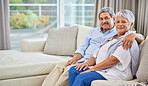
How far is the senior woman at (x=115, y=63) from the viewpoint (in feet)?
6.74

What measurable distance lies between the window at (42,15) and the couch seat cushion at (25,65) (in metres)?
1.10

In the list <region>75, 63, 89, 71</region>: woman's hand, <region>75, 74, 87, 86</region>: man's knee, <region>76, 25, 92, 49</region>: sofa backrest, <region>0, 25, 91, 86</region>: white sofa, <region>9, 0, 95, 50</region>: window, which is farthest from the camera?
<region>9, 0, 95, 50</region>: window

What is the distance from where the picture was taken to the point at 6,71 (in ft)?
8.62

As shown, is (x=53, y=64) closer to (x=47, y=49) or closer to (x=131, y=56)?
(x=47, y=49)

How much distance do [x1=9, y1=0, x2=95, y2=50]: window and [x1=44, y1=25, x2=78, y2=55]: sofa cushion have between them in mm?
852

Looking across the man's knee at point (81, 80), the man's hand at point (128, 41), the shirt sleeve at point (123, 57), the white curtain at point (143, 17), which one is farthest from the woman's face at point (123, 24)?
the white curtain at point (143, 17)

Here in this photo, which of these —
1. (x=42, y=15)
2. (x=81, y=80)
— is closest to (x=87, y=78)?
(x=81, y=80)

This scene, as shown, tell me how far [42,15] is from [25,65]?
171 cm

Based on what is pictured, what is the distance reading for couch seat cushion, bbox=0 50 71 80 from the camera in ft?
8.70

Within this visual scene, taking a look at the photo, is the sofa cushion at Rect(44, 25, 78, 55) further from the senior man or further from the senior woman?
the senior woman

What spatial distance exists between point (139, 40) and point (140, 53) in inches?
5.3

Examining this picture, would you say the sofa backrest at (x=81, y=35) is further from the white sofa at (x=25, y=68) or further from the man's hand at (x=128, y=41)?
the man's hand at (x=128, y=41)

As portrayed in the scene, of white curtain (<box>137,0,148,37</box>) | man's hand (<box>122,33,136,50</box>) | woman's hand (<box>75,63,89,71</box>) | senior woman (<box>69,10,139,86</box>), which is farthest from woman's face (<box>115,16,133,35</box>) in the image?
white curtain (<box>137,0,148,37</box>)

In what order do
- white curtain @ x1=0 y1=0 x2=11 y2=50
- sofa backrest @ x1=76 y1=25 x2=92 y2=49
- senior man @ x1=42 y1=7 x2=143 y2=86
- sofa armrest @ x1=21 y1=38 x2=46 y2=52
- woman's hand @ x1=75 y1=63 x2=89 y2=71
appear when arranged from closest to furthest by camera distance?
1. woman's hand @ x1=75 y1=63 x2=89 y2=71
2. senior man @ x1=42 y1=7 x2=143 y2=86
3. sofa backrest @ x1=76 y1=25 x2=92 y2=49
4. sofa armrest @ x1=21 y1=38 x2=46 y2=52
5. white curtain @ x1=0 y1=0 x2=11 y2=50
